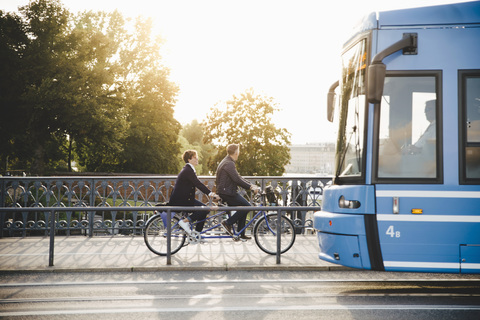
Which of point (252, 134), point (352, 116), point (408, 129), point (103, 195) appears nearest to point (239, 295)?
point (352, 116)

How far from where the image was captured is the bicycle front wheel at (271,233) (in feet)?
30.1

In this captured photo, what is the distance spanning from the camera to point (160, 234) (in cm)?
918

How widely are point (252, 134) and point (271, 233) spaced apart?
30797 millimetres

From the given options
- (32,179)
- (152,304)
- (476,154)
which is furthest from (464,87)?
(32,179)

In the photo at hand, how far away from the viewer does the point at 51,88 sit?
1319 inches

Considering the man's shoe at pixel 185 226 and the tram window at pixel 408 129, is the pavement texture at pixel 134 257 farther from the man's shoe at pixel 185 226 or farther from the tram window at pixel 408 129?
the tram window at pixel 408 129

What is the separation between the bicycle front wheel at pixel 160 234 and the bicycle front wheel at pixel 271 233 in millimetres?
1408

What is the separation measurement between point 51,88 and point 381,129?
31.3 meters

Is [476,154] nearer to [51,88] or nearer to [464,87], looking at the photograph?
[464,87]

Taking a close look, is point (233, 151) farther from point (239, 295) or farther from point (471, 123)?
point (471, 123)

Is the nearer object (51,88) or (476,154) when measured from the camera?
(476,154)

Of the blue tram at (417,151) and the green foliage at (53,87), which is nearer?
the blue tram at (417,151)

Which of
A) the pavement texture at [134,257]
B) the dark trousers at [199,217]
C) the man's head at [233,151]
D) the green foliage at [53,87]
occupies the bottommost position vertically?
the pavement texture at [134,257]

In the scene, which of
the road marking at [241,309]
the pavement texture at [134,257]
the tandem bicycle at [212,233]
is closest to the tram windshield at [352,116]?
the road marking at [241,309]
